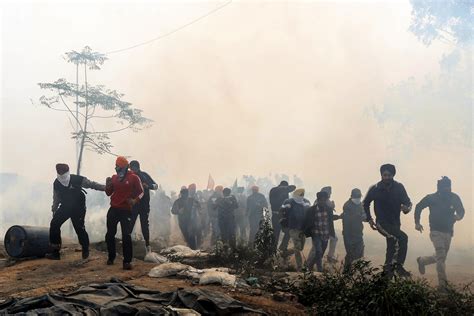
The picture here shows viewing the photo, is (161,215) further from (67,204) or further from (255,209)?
(67,204)

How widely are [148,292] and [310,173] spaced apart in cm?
2040

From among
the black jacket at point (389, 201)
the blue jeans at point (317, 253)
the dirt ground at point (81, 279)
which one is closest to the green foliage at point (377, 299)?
the dirt ground at point (81, 279)

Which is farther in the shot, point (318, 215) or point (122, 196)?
point (318, 215)

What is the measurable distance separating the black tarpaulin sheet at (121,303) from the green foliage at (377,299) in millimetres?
940

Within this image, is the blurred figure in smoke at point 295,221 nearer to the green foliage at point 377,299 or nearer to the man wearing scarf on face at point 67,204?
the green foliage at point 377,299

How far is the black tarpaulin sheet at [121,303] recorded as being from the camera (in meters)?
4.28

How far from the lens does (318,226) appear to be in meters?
8.16

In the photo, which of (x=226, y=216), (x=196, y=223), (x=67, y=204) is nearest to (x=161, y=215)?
(x=196, y=223)

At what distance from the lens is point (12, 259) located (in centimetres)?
850

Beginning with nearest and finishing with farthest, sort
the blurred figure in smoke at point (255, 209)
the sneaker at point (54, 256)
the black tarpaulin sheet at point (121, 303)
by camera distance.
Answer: the black tarpaulin sheet at point (121, 303) → the sneaker at point (54, 256) → the blurred figure in smoke at point (255, 209)

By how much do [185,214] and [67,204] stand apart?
4.28 meters

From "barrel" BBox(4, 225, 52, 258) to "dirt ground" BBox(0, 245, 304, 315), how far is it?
0.21 meters

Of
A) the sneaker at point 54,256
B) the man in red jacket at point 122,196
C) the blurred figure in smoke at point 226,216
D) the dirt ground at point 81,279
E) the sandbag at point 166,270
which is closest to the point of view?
the dirt ground at point 81,279

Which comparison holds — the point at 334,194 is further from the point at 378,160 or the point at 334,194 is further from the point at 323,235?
the point at 323,235
